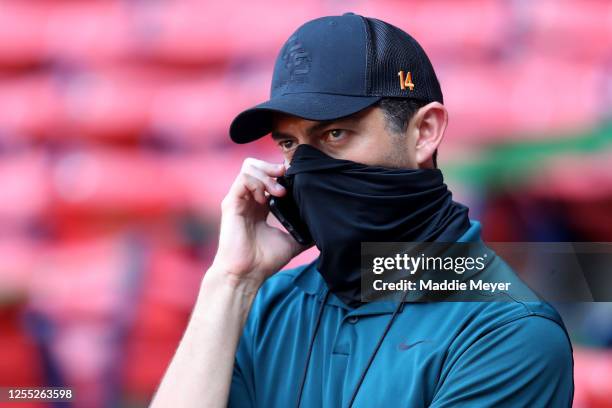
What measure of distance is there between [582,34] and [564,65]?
0.37 feet

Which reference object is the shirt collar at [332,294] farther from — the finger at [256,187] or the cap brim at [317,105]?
the cap brim at [317,105]

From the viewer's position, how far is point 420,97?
1834 millimetres

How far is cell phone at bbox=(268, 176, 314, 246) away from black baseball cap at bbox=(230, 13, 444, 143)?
156 mm

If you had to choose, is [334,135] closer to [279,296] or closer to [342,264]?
[342,264]

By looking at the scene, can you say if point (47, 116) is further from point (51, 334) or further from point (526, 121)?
point (526, 121)

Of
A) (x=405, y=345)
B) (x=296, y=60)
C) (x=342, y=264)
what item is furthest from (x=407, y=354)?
(x=296, y=60)

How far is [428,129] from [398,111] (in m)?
0.10

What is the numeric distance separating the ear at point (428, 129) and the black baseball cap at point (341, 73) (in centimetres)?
3

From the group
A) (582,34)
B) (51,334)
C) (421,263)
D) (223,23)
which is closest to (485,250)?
(421,263)

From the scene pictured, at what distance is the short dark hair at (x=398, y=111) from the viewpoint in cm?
179

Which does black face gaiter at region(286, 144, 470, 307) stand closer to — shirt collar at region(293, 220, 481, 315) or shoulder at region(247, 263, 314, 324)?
shirt collar at region(293, 220, 481, 315)

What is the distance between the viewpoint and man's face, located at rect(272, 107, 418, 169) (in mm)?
1779

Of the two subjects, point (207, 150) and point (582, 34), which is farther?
point (207, 150)

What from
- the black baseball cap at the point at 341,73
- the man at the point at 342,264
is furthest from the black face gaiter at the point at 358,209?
the black baseball cap at the point at 341,73
